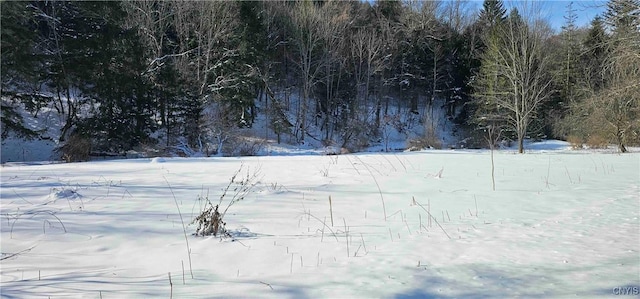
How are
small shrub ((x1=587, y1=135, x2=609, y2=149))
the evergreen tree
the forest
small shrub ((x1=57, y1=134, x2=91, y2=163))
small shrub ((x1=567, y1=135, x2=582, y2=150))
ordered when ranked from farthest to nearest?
the evergreen tree → small shrub ((x1=567, y1=135, x2=582, y2=150)) → small shrub ((x1=587, y1=135, x2=609, y2=149)) → the forest → small shrub ((x1=57, y1=134, x2=91, y2=163))

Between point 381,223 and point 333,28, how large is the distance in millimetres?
30751

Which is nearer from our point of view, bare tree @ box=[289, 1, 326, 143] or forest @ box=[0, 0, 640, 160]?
forest @ box=[0, 0, 640, 160]

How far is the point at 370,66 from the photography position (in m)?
35.1

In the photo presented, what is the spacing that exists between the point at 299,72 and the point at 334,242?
32.6 meters

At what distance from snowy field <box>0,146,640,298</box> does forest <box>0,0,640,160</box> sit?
23.0ft

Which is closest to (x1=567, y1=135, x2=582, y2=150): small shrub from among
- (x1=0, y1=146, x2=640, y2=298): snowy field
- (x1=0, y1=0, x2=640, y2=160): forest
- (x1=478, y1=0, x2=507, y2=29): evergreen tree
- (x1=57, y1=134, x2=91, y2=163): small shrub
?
(x1=0, y1=0, x2=640, y2=160): forest

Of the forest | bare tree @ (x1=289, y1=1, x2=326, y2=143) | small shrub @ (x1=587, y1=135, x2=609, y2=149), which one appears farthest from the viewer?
bare tree @ (x1=289, y1=1, x2=326, y2=143)

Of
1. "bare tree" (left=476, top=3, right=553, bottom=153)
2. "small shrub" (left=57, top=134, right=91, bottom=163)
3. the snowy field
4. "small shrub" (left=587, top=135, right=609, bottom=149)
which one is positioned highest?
"bare tree" (left=476, top=3, right=553, bottom=153)

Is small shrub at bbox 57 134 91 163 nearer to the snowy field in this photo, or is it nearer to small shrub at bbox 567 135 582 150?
the snowy field

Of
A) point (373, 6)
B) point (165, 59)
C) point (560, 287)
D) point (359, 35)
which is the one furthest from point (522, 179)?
point (373, 6)

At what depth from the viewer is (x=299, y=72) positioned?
35031 millimetres

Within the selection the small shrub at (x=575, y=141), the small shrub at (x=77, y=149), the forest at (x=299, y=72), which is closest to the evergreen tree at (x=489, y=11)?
the forest at (x=299, y=72)

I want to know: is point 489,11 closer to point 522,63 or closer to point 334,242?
point 522,63

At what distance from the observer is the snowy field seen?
8.16 ft
